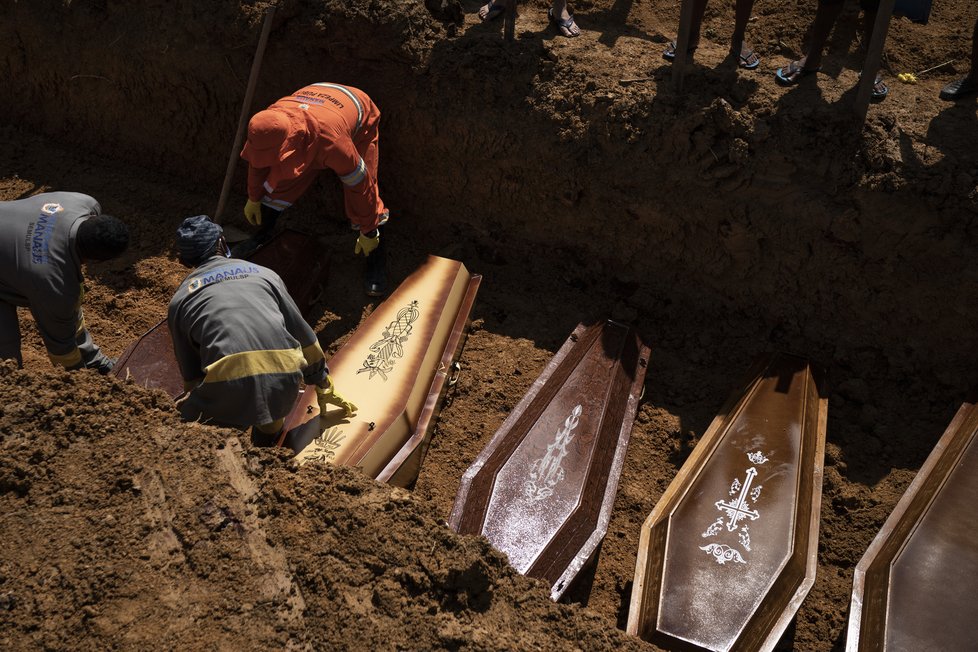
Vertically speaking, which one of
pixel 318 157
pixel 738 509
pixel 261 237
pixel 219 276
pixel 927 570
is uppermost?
pixel 318 157

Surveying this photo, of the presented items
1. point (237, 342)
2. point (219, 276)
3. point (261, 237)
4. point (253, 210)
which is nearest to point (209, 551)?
point (237, 342)

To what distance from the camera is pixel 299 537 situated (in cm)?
233

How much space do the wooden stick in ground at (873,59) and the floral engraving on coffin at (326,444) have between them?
3.58 m

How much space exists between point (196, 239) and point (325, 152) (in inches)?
53.1

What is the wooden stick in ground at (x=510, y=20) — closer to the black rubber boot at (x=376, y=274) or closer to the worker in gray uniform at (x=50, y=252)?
the black rubber boot at (x=376, y=274)

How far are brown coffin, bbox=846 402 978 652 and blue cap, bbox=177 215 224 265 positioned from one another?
11.3ft

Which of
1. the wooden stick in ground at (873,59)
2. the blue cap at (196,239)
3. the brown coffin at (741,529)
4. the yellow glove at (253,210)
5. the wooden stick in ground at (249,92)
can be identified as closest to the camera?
the brown coffin at (741,529)

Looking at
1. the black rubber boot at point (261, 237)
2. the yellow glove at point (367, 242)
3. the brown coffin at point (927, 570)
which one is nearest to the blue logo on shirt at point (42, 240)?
the black rubber boot at point (261, 237)

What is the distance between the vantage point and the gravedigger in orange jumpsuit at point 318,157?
14.7 ft

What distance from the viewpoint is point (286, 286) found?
495 cm

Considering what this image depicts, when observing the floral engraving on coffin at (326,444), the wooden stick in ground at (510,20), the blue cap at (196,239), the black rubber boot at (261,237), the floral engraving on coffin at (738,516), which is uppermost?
the wooden stick in ground at (510,20)

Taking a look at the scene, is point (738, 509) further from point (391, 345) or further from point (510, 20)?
point (510, 20)

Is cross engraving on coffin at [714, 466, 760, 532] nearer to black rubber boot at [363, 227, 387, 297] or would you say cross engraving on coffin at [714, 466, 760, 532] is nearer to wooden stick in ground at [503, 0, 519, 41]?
black rubber boot at [363, 227, 387, 297]

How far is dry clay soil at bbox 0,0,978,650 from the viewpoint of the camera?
154 inches
